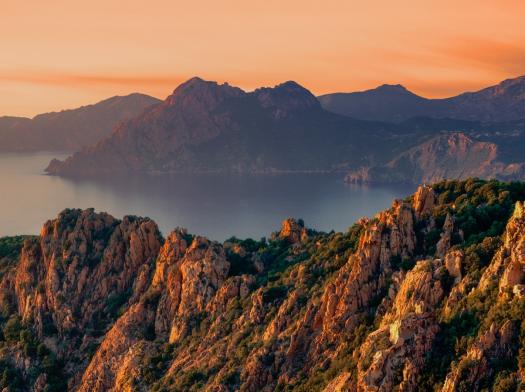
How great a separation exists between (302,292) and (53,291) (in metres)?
43.2

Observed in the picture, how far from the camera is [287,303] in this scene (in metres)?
68.7

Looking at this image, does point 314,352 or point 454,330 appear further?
point 314,352

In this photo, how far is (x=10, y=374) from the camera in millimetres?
86062

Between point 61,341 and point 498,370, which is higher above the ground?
point 498,370

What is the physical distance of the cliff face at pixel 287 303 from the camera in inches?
1893

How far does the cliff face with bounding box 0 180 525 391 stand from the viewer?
48.1m

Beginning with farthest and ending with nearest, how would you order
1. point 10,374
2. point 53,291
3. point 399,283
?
point 53,291, point 10,374, point 399,283

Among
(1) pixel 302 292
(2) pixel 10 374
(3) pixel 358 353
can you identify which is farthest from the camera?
(2) pixel 10 374

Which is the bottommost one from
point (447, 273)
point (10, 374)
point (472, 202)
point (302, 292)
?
point (10, 374)

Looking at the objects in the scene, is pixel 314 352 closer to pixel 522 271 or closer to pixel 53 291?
pixel 522 271

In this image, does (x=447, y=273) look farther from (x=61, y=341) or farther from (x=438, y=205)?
(x=61, y=341)

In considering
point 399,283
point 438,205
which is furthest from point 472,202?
point 399,283

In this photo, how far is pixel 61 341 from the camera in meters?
91.0

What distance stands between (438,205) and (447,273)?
59.7 feet
